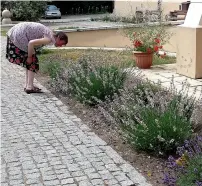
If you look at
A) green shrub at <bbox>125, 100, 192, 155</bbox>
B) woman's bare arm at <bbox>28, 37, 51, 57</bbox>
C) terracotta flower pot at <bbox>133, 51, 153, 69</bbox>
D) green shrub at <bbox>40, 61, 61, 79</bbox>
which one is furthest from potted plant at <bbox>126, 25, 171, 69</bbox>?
green shrub at <bbox>125, 100, 192, 155</bbox>

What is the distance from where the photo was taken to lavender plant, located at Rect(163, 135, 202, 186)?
3.43 metres

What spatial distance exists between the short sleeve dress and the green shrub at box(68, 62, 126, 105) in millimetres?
751

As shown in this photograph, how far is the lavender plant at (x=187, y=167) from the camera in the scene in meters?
3.43

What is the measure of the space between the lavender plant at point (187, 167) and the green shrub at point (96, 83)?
79.1 inches

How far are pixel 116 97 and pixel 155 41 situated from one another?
148 inches

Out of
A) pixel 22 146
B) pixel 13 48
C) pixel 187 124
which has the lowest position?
pixel 22 146

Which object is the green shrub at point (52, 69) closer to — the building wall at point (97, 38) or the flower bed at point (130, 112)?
the flower bed at point (130, 112)

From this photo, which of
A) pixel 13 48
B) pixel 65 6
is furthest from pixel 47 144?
pixel 65 6

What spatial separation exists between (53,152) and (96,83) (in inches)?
70.8

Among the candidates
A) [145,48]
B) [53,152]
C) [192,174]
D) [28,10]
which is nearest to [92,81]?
[53,152]

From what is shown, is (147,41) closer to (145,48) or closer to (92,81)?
(145,48)

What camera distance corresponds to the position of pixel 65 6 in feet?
122

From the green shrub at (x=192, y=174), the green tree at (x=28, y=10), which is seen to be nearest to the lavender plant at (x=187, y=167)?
the green shrub at (x=192, y=174)

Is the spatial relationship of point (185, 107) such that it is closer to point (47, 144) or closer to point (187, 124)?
point (187, 124)
